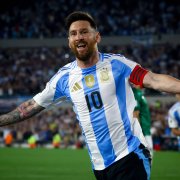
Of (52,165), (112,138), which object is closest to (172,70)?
(52,165)

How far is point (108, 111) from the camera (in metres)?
5.52

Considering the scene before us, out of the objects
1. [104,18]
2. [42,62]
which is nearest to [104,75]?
[42,62]

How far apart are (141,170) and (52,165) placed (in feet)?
46.7

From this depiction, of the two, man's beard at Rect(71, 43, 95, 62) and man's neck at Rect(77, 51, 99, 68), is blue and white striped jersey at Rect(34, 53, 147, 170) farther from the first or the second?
man's beard at Rect(71, 43, 95, 62)

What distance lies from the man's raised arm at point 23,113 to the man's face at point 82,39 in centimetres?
97

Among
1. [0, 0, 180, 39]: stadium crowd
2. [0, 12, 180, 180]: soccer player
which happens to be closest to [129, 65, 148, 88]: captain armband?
[0, 12, 180, 180]: soccer player

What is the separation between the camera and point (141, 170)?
214 inches

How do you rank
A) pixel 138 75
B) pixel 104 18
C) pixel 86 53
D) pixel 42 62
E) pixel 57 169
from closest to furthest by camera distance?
pixel 138 75
pixel 86 53
pixel 57 169
pixel 42 62
pixel 104 18

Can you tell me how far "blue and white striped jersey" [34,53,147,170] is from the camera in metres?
5.51

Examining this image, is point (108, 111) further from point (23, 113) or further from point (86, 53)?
point (23, 113)

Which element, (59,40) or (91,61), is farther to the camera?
(59,40)

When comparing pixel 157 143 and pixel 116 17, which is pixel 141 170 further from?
pixel 116 17

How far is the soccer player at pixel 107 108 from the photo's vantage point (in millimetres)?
5469

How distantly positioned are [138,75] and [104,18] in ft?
129
